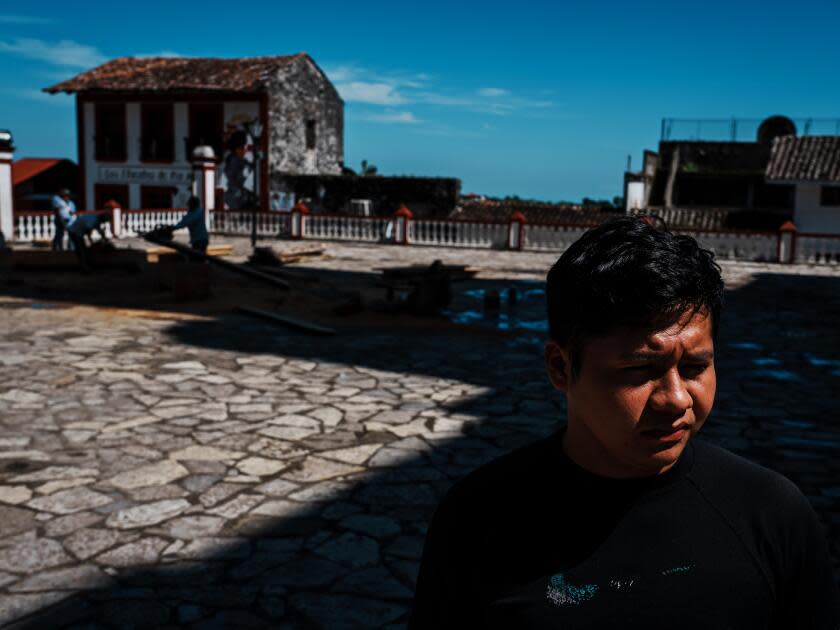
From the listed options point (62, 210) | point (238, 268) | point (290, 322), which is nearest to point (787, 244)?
point (238, 268)

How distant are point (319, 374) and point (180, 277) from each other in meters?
5.77

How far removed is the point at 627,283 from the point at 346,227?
1072 inches

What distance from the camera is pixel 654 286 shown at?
4.74 feet

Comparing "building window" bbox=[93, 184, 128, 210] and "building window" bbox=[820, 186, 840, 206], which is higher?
"building window" bbox=[820, 186, 840, 206]

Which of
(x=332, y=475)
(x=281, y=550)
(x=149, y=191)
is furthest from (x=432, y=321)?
(x=149, y=191)

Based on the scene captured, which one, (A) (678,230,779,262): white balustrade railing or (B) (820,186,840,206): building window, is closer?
(A) (678,230,779,262): white balustrade railing

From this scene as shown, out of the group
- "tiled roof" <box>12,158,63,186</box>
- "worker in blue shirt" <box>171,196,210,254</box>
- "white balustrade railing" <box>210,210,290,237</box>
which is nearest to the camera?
"worker in blue shirt" <box>171,196,210,254</box>

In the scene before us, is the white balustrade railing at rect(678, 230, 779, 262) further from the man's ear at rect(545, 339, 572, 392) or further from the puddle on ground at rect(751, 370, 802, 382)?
the man's ear at rect(545, 339, 572, 392)

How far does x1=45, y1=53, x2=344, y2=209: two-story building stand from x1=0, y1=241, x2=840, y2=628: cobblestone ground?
2425 cm

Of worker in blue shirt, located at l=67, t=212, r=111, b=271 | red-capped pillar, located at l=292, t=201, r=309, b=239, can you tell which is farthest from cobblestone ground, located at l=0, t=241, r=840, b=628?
red-capped pillar, located at l=292, t=201, r=309, b=239

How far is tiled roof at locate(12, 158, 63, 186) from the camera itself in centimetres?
4025

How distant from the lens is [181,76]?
35031mm

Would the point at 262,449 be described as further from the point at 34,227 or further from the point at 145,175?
the point at 145,175

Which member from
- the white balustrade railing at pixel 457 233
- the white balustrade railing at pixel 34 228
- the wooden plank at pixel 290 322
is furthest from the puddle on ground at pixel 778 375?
the white balustrade railing at pixel 34 228
